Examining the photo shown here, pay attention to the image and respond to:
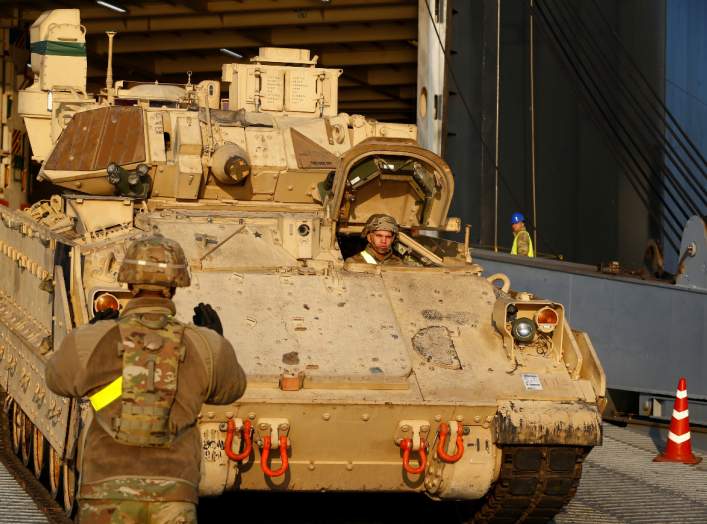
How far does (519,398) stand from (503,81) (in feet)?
46.2

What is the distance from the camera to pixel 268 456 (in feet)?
29.2

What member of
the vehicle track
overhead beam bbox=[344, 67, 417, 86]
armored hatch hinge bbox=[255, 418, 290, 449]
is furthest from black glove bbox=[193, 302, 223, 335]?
overhead beam bbox=[344, 67, 417, 86]

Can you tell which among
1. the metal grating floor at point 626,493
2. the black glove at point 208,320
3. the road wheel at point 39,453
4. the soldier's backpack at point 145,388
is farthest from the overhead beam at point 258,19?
the soldier's backpack at point 145,388

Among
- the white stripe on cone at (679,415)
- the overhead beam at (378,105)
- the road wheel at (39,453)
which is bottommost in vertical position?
the road wheel at (39,453)

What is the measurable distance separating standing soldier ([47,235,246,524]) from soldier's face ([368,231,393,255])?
4468 mm

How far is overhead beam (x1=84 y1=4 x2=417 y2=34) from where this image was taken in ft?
90.2

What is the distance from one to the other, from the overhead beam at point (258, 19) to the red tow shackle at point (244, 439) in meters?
19.2

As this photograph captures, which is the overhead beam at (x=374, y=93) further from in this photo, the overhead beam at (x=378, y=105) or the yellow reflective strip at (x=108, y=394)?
the yellow reflective strip at (x=108, y=394)

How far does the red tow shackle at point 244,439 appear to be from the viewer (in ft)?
28.7

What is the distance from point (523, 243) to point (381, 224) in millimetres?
8570

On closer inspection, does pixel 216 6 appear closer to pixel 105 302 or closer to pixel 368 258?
pixel 368 258

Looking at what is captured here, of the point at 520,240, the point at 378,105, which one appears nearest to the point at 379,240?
the point at 520,240

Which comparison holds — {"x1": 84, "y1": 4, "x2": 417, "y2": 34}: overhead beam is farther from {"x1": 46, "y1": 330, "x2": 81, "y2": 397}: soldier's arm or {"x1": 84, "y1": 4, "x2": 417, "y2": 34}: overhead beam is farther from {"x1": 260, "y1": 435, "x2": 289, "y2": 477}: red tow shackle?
{"x1": 46, "y1": 330, "x2": 81, "y2": 397}: soldier's arm

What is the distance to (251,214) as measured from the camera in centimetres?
1092
